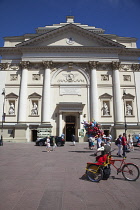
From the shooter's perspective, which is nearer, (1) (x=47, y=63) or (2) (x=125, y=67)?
(1) (x=47, y=63)

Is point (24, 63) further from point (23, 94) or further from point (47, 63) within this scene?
point (23, 94)

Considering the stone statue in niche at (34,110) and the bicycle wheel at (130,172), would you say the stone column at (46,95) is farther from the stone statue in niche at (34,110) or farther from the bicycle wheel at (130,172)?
the bicycle wheel at (130,172)

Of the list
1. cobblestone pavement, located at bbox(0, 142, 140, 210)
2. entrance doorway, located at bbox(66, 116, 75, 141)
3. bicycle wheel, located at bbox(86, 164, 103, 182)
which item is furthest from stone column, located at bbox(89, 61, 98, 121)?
bicycle wheel, located at bbox(86, 164, 103, 182)

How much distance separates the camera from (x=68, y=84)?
32.8 m

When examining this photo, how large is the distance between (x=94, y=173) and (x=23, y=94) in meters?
27.4

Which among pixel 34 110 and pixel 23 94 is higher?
pixel 23 94

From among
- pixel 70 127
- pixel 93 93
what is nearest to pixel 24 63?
pixel 93 93

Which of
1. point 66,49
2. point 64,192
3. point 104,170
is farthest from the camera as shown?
point 66,49

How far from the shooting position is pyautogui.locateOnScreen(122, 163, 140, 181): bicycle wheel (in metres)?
6.64

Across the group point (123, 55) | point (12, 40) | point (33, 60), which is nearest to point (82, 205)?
point (33, 60)

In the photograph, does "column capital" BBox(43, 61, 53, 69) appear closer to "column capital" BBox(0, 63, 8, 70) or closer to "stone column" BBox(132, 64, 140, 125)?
"column capital" BBox(0, 63, 8, 70)

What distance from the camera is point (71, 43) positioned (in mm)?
33969

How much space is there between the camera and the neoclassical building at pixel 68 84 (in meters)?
30.9

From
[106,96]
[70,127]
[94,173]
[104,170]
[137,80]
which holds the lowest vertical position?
[94,173]
